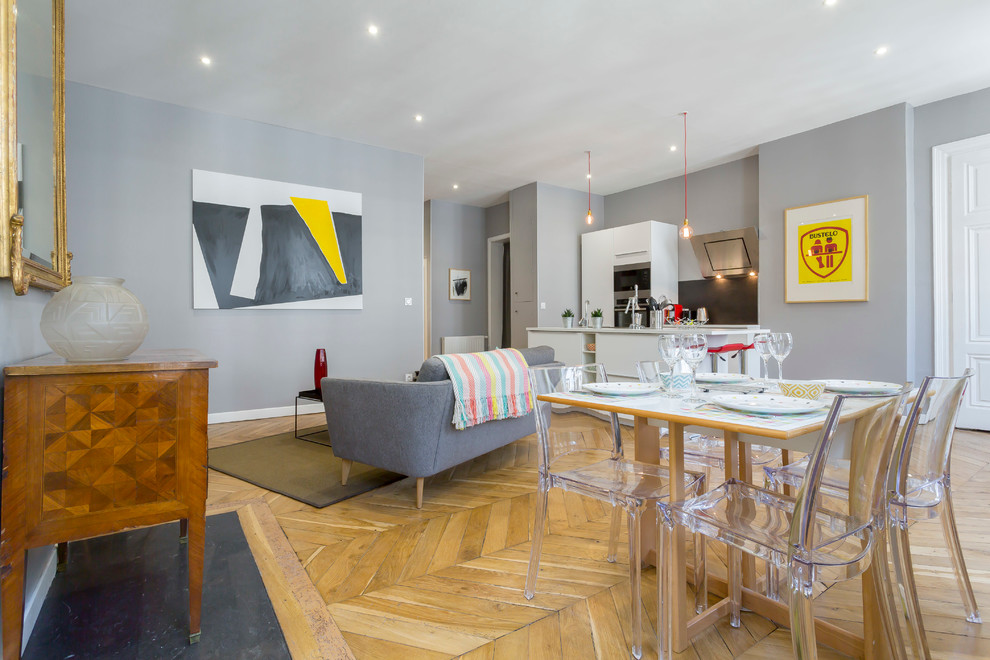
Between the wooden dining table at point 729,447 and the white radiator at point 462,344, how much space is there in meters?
5.48

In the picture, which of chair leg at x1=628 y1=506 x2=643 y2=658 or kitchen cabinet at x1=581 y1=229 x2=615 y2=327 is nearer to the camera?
chair leg at x1=628 y1=506 x2=643 y2=658

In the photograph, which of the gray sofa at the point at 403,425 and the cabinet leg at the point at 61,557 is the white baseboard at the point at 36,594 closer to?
the cabinet leg at the point at 61,557

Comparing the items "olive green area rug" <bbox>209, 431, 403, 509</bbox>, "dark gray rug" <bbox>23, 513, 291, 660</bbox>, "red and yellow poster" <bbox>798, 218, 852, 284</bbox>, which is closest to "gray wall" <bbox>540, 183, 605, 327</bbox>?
"red and yellow poster" <bbox>798, 218, 852, 284</bbox>

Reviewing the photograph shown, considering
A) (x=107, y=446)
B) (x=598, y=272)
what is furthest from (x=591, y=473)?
(x=598, y=272)

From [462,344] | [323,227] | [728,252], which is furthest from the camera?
[462,344]

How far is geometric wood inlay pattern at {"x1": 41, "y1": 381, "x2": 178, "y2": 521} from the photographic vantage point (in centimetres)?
116

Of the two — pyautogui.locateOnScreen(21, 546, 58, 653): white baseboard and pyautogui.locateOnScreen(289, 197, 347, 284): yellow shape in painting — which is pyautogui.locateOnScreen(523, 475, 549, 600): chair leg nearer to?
pyautogui.locateOnScreen(21, 546, 58, 653): white baseboard

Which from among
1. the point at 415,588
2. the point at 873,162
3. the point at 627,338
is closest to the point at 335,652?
the point at 415,588

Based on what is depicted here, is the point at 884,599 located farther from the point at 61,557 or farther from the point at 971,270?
the point at 971,270

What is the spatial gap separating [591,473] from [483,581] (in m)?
0.56

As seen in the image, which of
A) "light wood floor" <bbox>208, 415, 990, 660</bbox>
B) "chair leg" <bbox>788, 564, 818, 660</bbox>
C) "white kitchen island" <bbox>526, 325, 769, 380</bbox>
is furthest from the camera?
"white kitchen island" <bbox>526, 325, 769, 380</bbox>

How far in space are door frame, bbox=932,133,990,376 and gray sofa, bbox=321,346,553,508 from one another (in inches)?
158

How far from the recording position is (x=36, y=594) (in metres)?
1.45

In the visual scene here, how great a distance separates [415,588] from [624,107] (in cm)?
401
